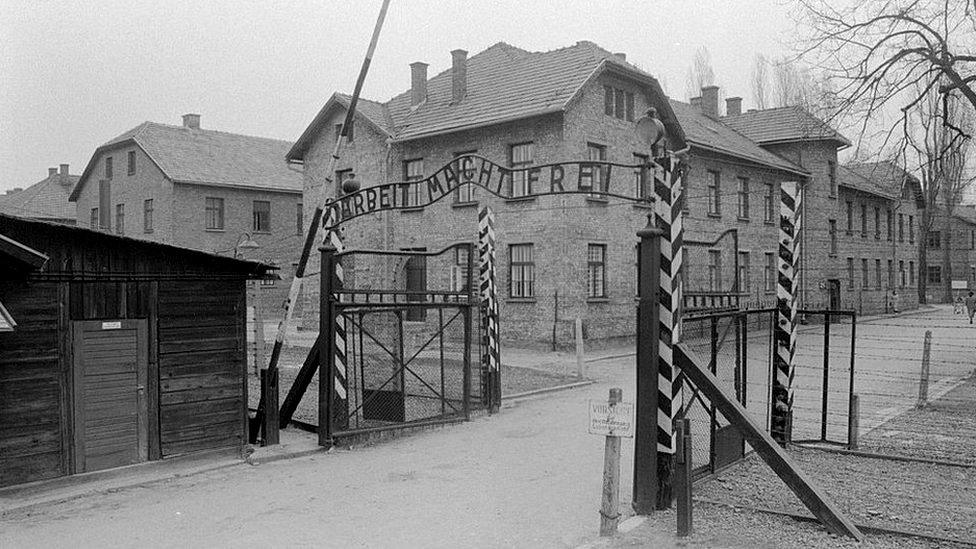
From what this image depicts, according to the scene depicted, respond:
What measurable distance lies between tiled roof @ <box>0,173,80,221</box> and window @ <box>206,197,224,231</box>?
50.0 ft

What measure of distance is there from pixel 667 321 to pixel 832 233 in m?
39.9

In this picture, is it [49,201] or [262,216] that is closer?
[262,216]

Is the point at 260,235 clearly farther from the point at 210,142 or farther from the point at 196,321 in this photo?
the point at 196,321

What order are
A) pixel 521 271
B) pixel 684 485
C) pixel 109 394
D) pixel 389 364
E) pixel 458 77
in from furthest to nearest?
pixel 458 77 → pixel 521 271 → pixel 389 364 → pixel 109 394 → pixel 684 485

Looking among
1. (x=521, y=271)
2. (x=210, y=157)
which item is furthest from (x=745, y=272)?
(x=210, y=157)

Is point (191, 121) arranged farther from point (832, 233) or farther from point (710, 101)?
point (832, 233)

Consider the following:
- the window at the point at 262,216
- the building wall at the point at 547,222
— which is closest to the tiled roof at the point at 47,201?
the window at the point at 262,216

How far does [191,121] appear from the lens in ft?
157

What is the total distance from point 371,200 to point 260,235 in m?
34.3

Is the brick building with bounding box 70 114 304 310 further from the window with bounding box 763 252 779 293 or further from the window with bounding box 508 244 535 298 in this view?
the window with bounding box 763 252 779 293

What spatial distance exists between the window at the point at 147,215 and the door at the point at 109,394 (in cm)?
3538

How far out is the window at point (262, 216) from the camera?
146 ft

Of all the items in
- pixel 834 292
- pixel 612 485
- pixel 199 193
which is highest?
pixel 199 193

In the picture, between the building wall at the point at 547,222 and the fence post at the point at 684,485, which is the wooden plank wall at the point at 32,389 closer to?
the fence post at the point at 684,485
